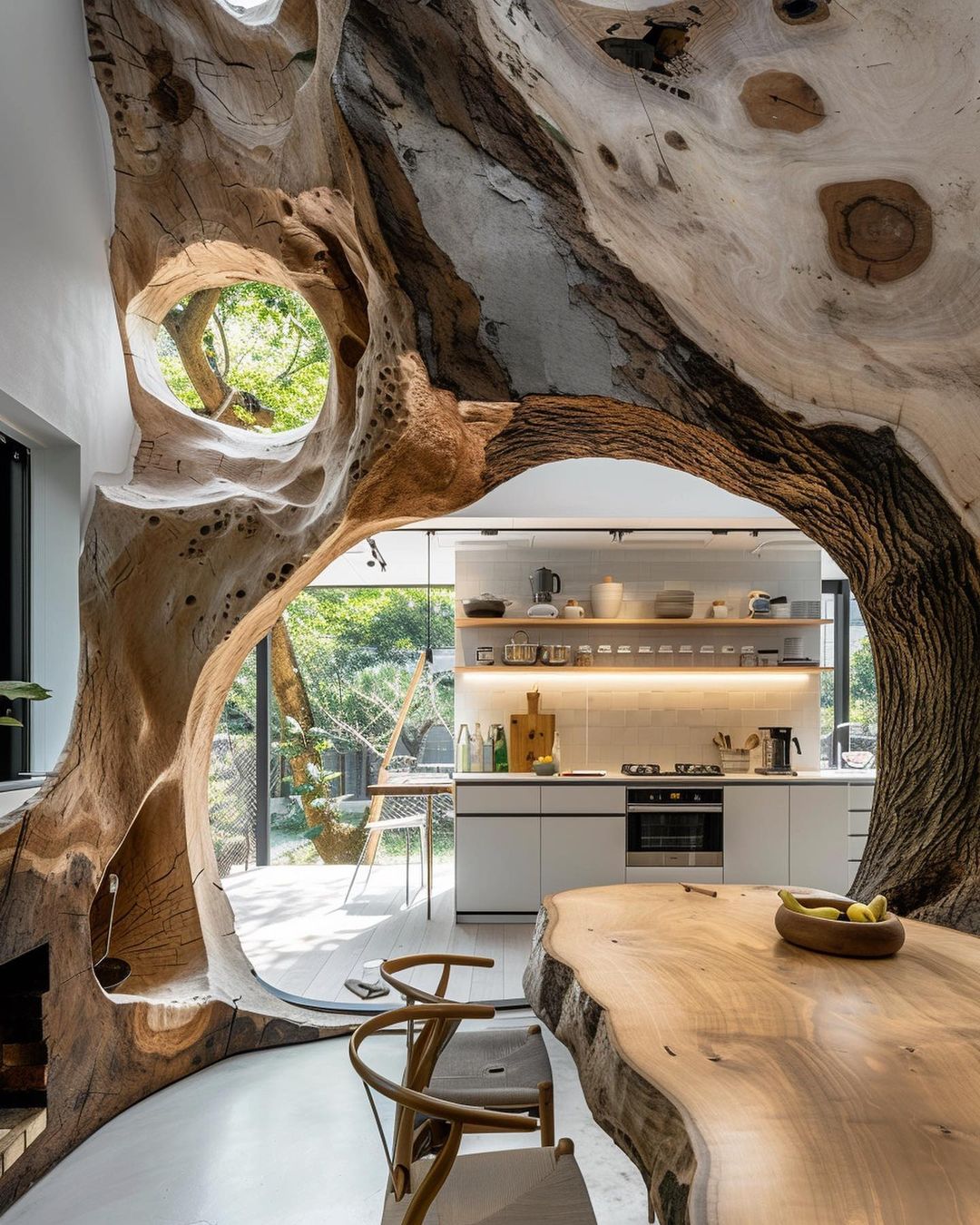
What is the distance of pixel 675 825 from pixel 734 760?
812mm

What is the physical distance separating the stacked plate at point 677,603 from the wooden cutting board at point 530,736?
111 cm

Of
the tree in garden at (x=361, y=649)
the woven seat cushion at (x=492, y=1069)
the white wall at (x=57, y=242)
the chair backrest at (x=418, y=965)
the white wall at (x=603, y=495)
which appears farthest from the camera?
the tree in garden at (x=361, y=649)

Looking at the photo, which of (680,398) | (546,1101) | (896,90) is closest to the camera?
(546,1101)

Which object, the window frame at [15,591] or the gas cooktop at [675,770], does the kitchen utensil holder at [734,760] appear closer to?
the gas cooktop at [675,770]

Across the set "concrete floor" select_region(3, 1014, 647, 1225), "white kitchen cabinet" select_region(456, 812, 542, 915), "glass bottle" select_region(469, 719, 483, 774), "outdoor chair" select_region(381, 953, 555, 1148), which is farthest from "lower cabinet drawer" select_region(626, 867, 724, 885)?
"outdoor chair" select_region(381, 953, 555, 1148)

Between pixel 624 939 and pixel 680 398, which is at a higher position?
pixel 680 398

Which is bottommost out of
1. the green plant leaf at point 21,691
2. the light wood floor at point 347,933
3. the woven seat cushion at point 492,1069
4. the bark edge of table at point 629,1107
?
the light wood floor at point 347,933

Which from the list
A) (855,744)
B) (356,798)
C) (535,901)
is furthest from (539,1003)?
(356,798)

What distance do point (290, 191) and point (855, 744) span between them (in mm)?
6046

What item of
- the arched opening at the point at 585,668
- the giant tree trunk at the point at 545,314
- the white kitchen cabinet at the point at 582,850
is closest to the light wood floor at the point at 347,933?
the arched opening at the point at 585,668

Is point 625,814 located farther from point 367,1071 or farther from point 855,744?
point 367,1071

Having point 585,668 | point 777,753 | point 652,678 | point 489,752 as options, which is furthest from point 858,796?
point 489,752

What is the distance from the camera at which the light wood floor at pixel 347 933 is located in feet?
13.3

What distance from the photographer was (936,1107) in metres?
1.13
